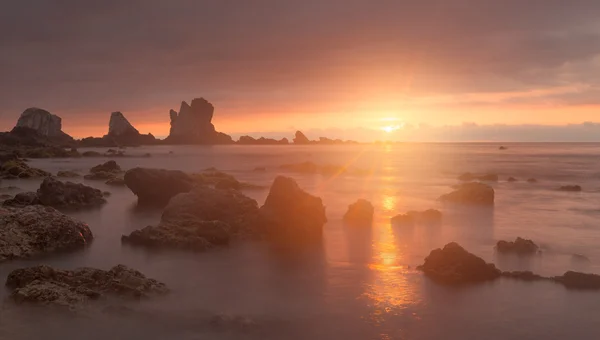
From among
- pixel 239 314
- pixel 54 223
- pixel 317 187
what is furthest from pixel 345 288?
pixel 317 187

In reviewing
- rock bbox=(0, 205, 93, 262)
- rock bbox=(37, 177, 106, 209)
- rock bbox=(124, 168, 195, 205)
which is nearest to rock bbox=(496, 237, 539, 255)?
rock bbox=(0, 205, 93, 262)

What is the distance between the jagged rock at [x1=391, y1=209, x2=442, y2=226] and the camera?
2472cm

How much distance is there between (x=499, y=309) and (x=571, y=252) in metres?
8.24

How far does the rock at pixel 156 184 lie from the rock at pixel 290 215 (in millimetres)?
10666

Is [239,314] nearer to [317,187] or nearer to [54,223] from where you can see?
[54,223]

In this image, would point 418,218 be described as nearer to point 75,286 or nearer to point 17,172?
point 75,286

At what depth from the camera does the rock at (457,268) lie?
14.2m

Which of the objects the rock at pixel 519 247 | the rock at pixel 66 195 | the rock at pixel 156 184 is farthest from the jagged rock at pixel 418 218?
the rock at pixel 66 195

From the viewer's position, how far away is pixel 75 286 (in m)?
12.4

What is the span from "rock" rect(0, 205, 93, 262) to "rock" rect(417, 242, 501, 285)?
13097mm

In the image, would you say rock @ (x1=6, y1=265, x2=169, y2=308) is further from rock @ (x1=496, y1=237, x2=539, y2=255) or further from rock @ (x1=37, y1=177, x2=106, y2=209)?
rock @ (x1=37, y1=177, x2=106, y2=209)

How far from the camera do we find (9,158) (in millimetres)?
57719

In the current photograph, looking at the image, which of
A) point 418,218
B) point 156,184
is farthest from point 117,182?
point 418,218

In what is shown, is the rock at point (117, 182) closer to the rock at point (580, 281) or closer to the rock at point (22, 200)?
the rock at point (22, 200)
